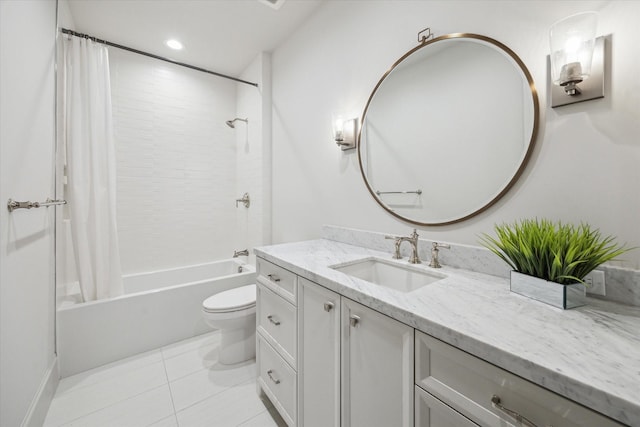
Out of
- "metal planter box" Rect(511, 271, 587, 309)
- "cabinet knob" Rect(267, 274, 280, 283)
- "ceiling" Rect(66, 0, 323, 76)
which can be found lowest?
"cabinet knob" Rect(267, 274, 280, 283)

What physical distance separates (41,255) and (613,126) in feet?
8.72

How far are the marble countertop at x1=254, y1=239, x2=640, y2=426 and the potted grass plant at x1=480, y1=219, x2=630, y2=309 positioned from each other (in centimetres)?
4

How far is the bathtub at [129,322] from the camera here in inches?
70.7

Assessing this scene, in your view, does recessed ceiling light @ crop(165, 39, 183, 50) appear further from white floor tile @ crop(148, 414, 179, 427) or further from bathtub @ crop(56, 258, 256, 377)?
white floor tile @ crop(148, 414, 179, 427)

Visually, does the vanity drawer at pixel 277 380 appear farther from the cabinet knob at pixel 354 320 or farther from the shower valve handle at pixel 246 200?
the shower valve handle at pixel 246 200

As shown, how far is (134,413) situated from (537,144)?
7.97 feet

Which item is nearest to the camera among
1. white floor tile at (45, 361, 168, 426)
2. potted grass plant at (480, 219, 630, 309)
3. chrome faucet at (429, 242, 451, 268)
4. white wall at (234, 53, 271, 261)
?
potted grass plant at (480, 219, 630, 309)

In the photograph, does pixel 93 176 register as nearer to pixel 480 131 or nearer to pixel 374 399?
Result: pixel 374 399

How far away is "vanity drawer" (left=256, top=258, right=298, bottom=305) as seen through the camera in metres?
1.23

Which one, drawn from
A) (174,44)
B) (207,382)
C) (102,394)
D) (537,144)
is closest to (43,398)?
(102,394)

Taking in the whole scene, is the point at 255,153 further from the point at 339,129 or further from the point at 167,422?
the point at 167,422

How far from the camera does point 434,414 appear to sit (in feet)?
2.22


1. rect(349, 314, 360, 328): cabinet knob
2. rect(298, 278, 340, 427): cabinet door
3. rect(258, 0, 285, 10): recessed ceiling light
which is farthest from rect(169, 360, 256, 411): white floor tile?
rect(258, 0, 285, 10): recessed ceiling light

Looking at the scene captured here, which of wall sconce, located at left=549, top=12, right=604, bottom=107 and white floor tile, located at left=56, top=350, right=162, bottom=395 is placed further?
white floor tile, located at left=56, top=350, right=162, bottom=395
